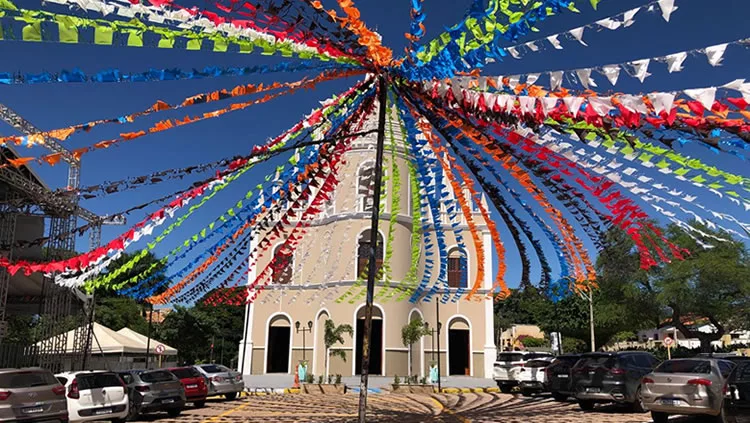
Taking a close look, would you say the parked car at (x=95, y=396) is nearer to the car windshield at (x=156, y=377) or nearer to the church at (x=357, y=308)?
the car windshield at (x=156, y=377)

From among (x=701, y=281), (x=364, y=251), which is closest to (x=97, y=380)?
(x=364, y=251)

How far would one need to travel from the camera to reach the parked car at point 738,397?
909 centimetres

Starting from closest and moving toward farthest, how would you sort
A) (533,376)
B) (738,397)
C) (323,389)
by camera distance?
1. (738,397)
2. (533,376)
3. (323,389)

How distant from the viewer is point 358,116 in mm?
10000

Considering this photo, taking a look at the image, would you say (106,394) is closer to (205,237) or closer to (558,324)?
(205,237)

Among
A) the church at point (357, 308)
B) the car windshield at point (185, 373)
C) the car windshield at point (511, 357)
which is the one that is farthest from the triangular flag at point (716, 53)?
the church at point (357, 308)

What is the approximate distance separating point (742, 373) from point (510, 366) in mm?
Answer: 12983

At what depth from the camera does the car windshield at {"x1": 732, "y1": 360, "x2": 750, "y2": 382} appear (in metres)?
9.43

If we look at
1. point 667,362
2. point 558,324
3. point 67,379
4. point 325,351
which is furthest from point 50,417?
point 558,324

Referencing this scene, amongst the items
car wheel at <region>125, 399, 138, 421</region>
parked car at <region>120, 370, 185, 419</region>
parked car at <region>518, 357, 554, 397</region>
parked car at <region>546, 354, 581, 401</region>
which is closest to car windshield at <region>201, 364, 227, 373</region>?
parked car at <region>120, 370, 185, 419</region>

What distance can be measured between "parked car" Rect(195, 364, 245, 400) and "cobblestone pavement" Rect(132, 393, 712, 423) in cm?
246

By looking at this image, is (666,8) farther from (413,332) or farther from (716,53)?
(413,332)

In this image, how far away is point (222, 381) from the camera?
20781 mm

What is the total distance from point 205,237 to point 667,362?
9.82 m
